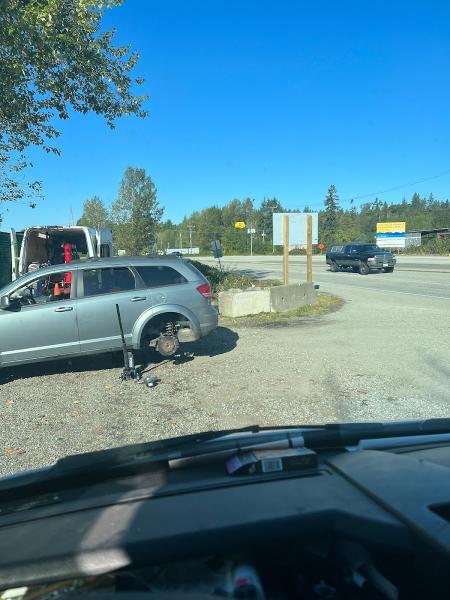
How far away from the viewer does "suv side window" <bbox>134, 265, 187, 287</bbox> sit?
27.4 ft

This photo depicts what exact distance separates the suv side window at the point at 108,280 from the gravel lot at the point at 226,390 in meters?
1.33

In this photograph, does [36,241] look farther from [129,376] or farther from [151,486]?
[151,486]

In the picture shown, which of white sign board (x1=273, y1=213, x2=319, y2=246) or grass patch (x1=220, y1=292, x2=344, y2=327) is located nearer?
grass patch (x1=220, y1=292, x2=344, y2=327)

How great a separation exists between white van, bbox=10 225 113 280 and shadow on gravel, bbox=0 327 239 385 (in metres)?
4.64

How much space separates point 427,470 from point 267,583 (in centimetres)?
78

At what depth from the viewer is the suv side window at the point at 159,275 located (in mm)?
8338

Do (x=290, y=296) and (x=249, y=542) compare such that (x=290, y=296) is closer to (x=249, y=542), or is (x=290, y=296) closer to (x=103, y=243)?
(x=103, y=243)

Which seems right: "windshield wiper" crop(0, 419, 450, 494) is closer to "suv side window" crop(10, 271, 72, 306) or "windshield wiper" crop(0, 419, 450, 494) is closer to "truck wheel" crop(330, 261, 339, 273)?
"suv side window" crop(10, 271, 72, 306)

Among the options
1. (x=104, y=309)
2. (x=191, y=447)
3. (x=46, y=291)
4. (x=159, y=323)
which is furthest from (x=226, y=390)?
(x=191, y=447)

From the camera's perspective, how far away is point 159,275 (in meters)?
8.43

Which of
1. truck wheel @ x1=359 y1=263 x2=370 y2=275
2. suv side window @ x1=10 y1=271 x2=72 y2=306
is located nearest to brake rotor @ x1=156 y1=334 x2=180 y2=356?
suv side window @ x1=10 y1=271 x2=72 y2=306

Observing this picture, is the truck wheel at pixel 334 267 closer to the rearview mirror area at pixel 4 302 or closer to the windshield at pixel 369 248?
the windshield at pixel 369 248

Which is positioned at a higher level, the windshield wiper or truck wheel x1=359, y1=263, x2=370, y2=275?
the windshield wiper

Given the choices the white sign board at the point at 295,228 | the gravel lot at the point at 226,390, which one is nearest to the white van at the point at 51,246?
the gravel lot at the point at 226,390
